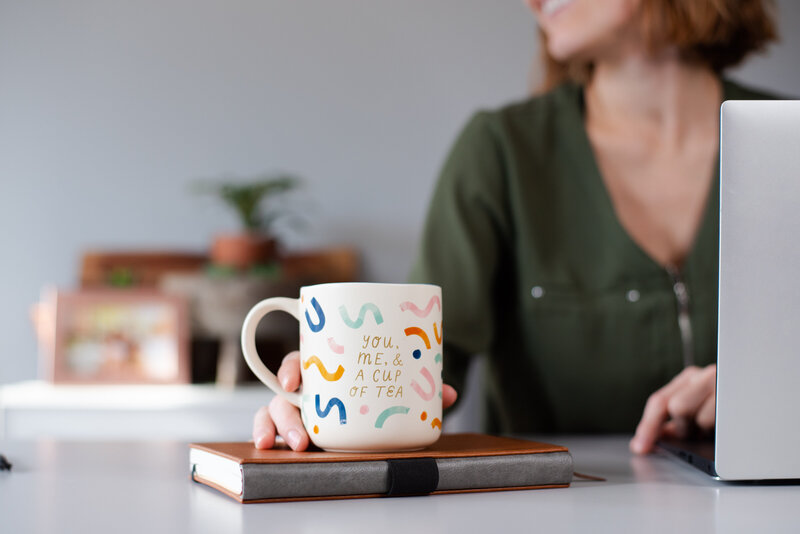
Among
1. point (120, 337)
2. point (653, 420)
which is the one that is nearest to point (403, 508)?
point (653, 420)

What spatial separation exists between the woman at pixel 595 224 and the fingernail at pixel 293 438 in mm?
472

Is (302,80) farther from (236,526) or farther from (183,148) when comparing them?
(236,526)

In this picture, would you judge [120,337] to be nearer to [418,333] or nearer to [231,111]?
[231,111]

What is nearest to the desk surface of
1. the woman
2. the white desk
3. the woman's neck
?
the woman

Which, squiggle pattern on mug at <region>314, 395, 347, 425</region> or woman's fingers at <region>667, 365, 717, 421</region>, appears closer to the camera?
squiggle pattern on mug at <region>314, 395, 347, 425</region>

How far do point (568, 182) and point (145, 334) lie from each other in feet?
4.72

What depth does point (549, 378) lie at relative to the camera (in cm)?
119

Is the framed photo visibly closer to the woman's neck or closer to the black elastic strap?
the woman's neck

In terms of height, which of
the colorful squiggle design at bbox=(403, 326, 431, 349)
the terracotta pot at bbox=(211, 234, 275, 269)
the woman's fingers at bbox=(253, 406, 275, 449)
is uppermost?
the terracotta pot at bbox=(211, 234, 275, 269)

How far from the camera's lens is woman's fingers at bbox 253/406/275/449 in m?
0.59

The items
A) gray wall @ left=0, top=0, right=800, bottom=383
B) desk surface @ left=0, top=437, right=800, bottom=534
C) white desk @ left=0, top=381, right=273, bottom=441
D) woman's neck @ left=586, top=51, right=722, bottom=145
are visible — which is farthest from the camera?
gray wall @ left=0, top=0, right=800, bottom=383

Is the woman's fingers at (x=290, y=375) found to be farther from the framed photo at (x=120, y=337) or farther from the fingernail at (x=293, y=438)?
the framed photo at (x=120, y=337)

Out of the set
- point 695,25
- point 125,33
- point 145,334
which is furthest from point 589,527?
point 125,33

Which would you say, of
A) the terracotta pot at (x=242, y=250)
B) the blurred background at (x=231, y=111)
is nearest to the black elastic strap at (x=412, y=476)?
Result: the terracotta pot at (x=242, y=250)
